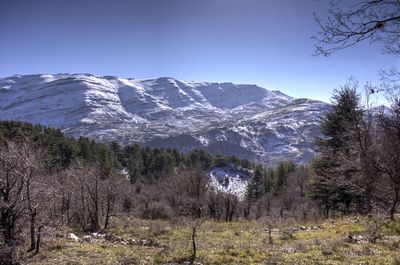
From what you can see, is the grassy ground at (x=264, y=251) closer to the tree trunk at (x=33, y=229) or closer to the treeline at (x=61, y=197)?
the tree trunk at (x=33, y=229)

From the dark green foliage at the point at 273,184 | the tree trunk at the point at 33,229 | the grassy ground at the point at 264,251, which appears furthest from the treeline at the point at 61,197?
the dark green foliage at the point at 273,184

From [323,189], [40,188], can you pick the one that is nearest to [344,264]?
[40,188]

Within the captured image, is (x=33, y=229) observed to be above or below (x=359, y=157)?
below

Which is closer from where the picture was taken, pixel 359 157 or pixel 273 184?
pixel 359 157

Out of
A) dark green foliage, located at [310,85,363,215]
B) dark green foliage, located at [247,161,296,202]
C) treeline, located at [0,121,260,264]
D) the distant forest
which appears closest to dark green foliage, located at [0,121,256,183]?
treeline, located at [0,121,260,264]

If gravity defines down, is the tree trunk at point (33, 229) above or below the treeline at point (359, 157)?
below

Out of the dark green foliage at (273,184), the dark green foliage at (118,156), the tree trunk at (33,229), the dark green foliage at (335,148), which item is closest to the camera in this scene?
the tree trunk at (33,229)

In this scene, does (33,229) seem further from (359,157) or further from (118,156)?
(118,156)

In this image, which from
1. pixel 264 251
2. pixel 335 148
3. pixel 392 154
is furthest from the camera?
pixel 335 148

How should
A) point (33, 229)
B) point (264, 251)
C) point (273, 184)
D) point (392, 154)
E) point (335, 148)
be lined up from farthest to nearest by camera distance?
1. point (273, 184)
2. point (335, 148)
3. point (392, 154)
4. point (33, 229)
5. point (264, 251)

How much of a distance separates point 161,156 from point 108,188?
83.4m

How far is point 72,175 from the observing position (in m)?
38.9

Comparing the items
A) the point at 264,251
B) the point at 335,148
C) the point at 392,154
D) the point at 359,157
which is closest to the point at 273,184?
Result: the point at 335,148

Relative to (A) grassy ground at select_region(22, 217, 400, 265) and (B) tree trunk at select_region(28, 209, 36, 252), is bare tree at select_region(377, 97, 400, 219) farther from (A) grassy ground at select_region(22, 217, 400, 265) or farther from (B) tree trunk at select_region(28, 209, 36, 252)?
(B) tree trunk at select_region(28, 209, 36, 252)
